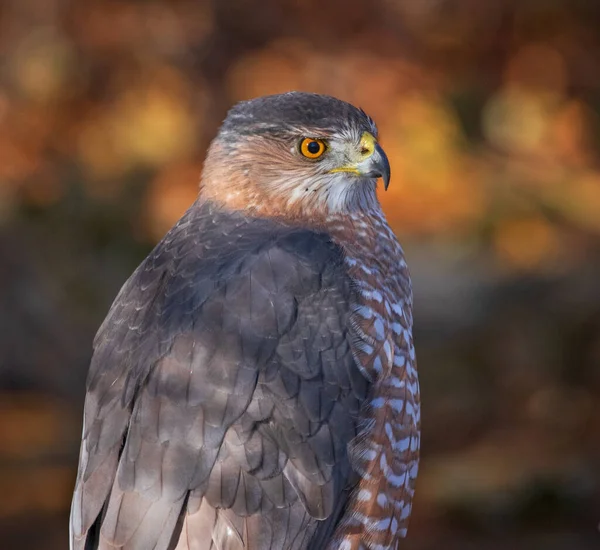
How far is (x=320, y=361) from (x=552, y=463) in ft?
20.2

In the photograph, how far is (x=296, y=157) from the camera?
443 cm

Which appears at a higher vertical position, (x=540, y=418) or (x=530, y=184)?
(x=530, y=184)

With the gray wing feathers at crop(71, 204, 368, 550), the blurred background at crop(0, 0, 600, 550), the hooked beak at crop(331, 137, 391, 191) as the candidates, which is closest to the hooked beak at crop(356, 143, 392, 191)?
the hooked beak at crop(331, 137, 391, 191)

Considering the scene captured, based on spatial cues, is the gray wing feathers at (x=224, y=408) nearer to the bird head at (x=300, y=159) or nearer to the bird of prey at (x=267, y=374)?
the bird of prey at (x=267, y=374)

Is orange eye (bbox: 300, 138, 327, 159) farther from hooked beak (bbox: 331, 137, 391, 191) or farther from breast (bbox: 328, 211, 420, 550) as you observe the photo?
breast (bbox: 328, 211, 420, 550)

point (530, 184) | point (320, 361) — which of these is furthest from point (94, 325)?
point (320, 361)

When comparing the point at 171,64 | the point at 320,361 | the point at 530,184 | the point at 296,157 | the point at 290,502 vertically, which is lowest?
the point at 290,502

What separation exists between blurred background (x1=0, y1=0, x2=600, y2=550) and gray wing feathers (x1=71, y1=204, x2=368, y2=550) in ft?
16.5

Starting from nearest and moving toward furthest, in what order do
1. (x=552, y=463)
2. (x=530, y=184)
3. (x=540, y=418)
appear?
(x=552, y=463), (x=540, y=418), (x=530, y=184)

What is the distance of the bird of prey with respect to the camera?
12.3 feet

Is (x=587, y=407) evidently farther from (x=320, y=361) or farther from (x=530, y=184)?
(x=320, y=361)

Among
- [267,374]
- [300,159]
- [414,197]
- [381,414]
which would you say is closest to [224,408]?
[267,374]

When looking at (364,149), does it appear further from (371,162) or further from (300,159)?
(300,159)

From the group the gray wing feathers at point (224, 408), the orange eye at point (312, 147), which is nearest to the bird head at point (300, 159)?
the orange eye at point (312, 147)
